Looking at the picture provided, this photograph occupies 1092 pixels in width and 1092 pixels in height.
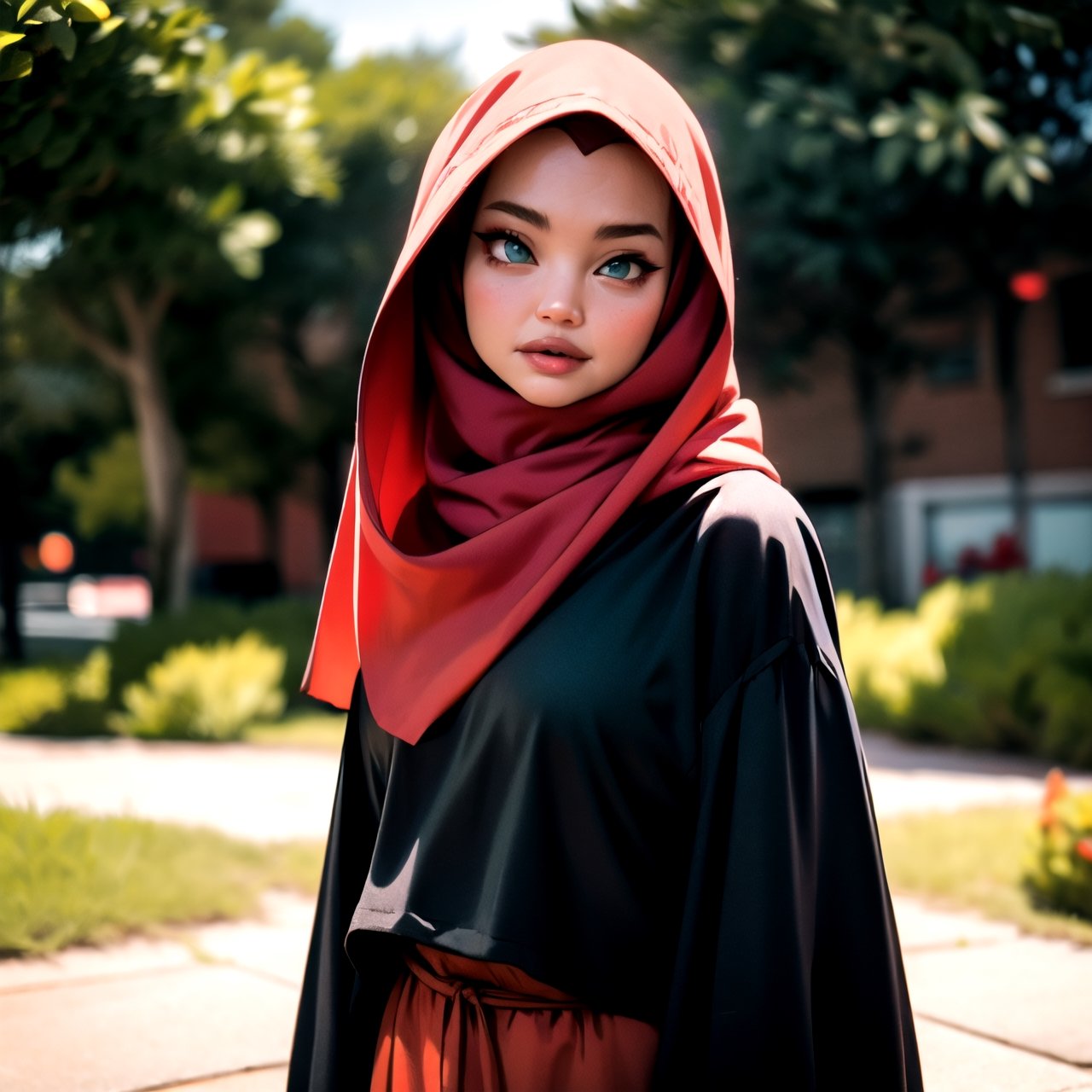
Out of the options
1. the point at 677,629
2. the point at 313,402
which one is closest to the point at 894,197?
the point at 313,402

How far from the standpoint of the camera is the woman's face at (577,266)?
5.51 ft

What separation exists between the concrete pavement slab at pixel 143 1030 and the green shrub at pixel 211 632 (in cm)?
613

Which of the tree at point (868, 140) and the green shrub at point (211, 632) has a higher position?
the tree at point (868, 140)

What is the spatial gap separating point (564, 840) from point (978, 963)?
2.55 m

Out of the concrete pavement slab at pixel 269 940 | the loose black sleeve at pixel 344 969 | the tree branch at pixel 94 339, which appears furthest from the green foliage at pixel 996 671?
the tree branch at pixel 94 339

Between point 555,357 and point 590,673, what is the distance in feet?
1.44

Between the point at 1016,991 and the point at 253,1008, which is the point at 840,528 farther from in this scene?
the point at 253,1008

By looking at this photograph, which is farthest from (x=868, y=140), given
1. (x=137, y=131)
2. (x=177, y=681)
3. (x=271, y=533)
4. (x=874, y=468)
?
(x=271, y=533)

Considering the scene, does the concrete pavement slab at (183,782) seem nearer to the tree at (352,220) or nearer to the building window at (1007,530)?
the tree at (352,220)

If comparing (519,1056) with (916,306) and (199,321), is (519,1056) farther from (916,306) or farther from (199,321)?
(916,306)

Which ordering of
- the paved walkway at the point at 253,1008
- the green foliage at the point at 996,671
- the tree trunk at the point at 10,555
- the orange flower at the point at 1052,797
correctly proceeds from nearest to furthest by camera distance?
the paved walkway at the point at 253,1008, the orange flower at the point at 1052,797, the green foliage at the point at 996,671, the tree trunk at the point at 10,555

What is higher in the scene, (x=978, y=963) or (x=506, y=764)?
(x=506, y=764)

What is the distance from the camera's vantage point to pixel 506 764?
157cm

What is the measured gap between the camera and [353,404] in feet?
44.1
